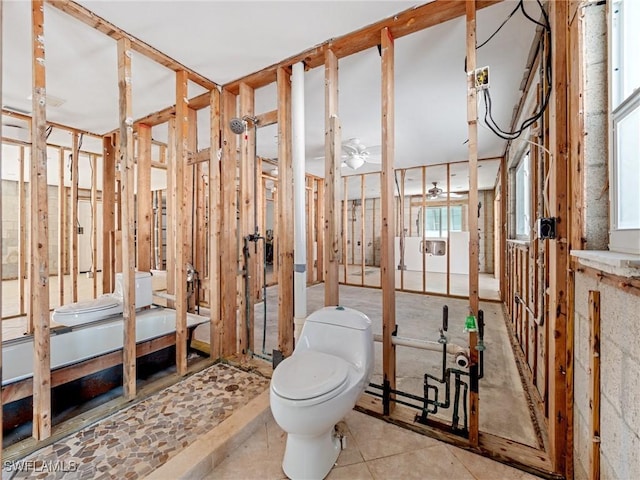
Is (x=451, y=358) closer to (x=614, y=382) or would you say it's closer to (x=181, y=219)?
(x=614, y=382)

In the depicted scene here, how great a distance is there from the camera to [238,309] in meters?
2.59

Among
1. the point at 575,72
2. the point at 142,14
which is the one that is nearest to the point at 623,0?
the point at 575,72

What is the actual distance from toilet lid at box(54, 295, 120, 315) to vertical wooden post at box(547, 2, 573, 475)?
10.9 feet

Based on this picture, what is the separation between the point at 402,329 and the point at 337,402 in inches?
89.1

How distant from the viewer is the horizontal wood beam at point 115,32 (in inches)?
68.9

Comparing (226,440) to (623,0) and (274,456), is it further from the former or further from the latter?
(623,0)

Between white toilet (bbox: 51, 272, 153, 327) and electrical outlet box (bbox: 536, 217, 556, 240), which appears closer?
electrical outlet box (bbox: 536, 217, 556, 240)

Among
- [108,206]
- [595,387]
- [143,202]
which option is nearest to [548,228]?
[595,387]

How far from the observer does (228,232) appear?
2.63 m

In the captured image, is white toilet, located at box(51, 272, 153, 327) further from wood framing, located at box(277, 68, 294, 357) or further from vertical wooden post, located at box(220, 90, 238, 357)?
wood framing, located at box(277, 68, 294, 357)

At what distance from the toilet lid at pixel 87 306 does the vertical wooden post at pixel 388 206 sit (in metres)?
2.45

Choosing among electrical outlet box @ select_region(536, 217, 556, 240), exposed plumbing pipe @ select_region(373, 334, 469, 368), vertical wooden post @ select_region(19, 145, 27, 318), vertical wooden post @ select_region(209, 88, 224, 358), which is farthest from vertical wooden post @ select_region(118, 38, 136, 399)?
vertical wooden post @ select_region(19, 145, 27, 318)

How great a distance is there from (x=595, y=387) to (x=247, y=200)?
2.42m

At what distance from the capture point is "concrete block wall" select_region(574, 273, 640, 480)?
94 cm
